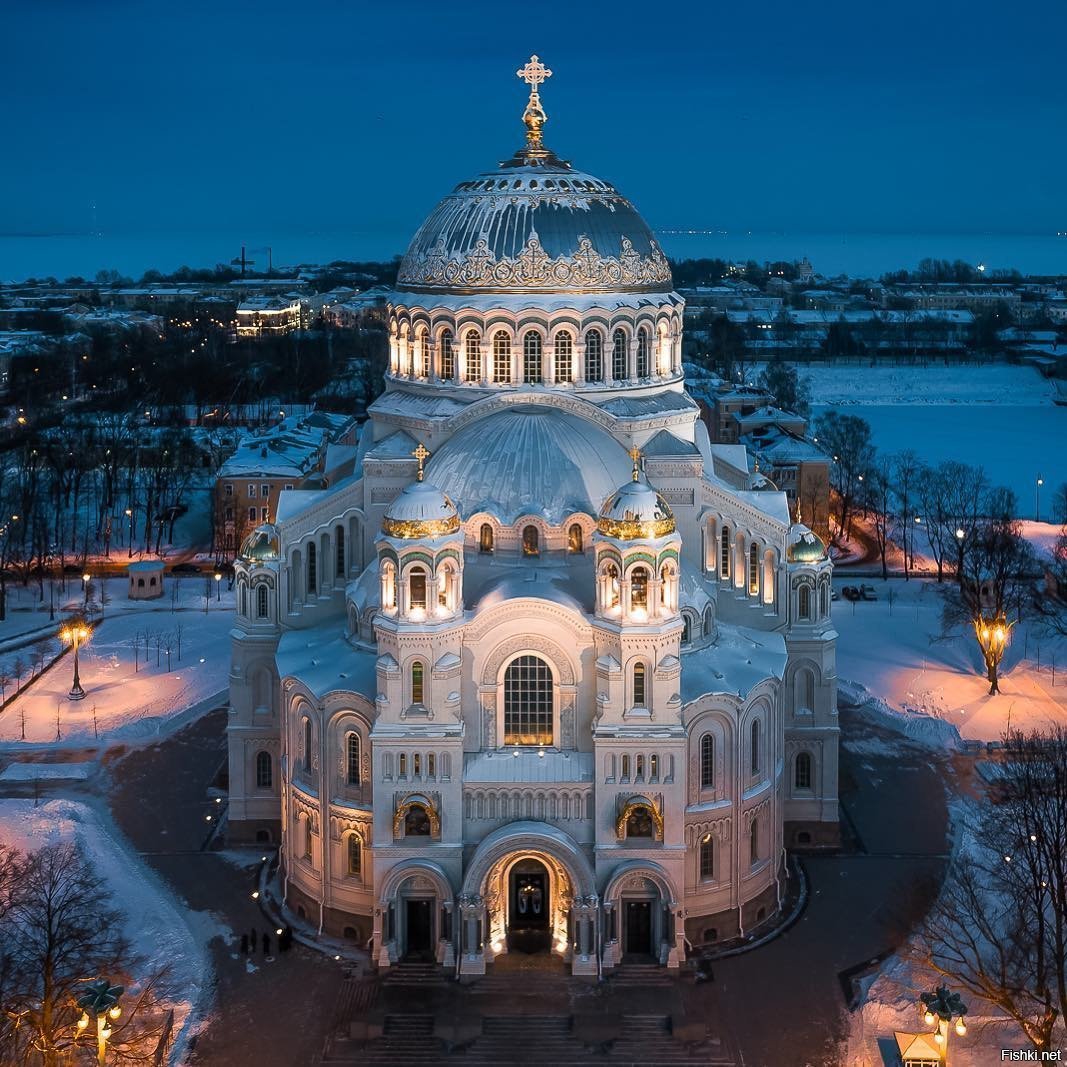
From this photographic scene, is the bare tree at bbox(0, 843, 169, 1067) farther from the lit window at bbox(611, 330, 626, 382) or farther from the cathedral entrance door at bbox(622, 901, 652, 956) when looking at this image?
the lit window at bbox(611, 330, 626, 382)

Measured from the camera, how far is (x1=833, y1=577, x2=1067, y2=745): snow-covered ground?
151 feet

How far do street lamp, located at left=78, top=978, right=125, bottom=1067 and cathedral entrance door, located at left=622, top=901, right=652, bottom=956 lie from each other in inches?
442

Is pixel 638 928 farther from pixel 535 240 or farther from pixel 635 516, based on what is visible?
pixel 535 240

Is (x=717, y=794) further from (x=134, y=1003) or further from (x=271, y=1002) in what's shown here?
(x=134, y=1003)

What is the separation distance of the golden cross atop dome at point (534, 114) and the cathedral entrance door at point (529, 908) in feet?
69.8

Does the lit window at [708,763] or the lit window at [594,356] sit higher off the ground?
the lit window at [594,356]

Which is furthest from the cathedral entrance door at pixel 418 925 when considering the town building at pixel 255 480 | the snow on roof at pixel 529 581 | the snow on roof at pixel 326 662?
the town building at pixel 255 480

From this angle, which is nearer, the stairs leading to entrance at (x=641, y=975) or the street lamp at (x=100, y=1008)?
the street lamp at (x=100, y=1008)

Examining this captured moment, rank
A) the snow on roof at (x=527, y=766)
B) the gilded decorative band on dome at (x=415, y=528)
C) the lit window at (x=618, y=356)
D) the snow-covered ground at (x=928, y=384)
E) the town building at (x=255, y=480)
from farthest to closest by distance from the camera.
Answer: the snow-covered ground at (x=928, y=384) → the town building at (x=255, y=480) → the lit window at (x=618, y=356) → the snow on roof at (x=527, y=766) → the gilded decorative band on dome at (x=415, y=528)

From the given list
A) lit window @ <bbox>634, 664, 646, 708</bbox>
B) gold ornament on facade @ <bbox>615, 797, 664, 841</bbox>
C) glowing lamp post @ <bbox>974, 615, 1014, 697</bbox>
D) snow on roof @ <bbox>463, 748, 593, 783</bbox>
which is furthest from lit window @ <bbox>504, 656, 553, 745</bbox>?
glowing lamp post @ <bbox>974, 615, 1014, 697</bbox>

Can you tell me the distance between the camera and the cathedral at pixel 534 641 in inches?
1256

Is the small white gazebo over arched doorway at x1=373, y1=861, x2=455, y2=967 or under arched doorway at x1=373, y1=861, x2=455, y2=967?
over

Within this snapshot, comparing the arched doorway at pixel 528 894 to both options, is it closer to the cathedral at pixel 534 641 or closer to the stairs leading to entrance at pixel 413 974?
the cathedral at pixel 534 641

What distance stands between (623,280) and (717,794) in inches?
579
